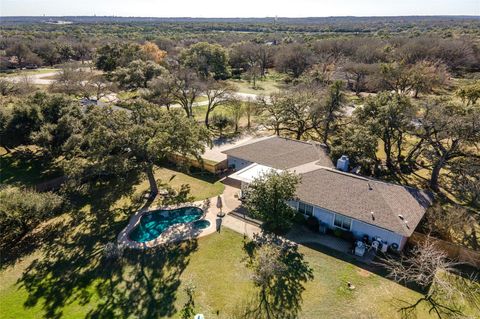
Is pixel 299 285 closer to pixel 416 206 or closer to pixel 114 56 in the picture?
pixel 416 206

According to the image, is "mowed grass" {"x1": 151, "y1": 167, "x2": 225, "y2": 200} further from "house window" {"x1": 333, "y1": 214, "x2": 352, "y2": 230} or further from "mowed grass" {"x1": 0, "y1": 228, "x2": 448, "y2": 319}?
"house window" {"x1": 333, "y1": 214, "x2": 352, "y2": 230}

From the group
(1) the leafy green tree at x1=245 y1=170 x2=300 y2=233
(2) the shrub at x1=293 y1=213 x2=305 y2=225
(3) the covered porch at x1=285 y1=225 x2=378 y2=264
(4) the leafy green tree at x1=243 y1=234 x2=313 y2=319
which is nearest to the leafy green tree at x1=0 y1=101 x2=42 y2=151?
(1) the leafy green tree at x1=245 y1=170 x2=300 y2=233

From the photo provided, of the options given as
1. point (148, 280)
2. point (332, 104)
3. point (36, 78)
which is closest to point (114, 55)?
point (36, 78)

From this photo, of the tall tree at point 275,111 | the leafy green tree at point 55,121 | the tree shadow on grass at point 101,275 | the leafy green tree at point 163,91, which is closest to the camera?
the tree shadow on grass at point 101,275

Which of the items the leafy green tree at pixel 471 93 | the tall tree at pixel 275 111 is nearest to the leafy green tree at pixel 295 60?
the tall tree at pixel 275 111

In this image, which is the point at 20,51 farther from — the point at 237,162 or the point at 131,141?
the point at 237,162

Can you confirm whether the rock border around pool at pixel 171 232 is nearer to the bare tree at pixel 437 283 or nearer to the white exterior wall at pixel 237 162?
the white exterior wall at pixel 237 162
